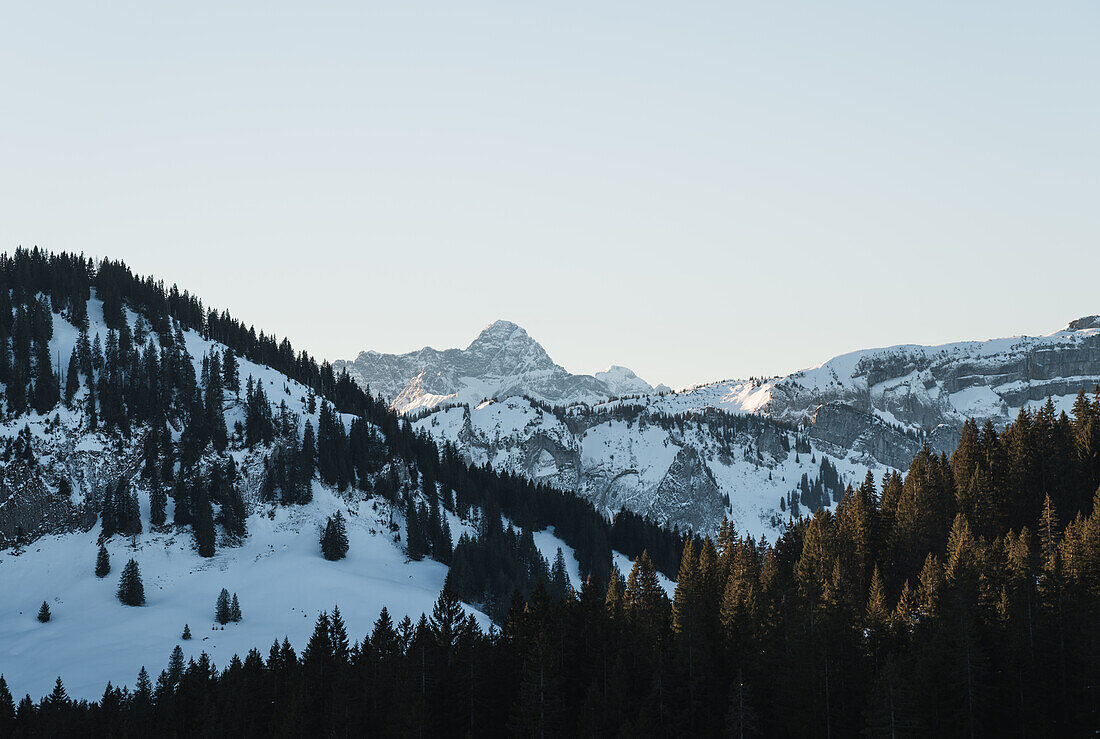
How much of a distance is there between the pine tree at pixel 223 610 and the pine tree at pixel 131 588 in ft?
37.5

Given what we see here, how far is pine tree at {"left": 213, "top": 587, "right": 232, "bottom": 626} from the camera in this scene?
485ft

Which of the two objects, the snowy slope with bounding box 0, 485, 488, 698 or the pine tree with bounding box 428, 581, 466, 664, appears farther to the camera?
the snowy slope with bounding box 0, 485, 488, 698

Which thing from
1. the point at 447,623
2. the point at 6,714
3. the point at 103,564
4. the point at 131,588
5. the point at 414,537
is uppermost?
the point at 447,623

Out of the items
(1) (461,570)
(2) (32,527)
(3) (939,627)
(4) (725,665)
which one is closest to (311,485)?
(1) (461,570)

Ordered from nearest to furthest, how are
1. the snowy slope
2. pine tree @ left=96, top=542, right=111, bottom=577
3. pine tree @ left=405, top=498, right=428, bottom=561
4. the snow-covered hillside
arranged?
the snowy slope, the snow-covered hillside, pine tree @ left=96, top=542, right=111, bottom=577, pine tree @ left=405, top=498, right=428, bottom=561

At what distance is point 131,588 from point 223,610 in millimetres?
14506

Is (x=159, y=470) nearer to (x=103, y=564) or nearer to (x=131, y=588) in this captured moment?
(x=103, y=564)

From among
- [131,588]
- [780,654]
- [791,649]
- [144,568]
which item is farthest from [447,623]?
[144,568]

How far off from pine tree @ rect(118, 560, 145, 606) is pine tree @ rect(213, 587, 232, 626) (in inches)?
450

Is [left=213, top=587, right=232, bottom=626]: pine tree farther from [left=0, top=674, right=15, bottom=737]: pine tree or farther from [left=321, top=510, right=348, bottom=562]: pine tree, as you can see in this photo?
[left=0, top=674, right=15, bottom=737]: pine tree

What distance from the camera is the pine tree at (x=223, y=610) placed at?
14775 centimetres

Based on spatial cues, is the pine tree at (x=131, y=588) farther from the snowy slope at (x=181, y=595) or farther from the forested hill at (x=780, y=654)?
the forested hill at (x=780, y=654)

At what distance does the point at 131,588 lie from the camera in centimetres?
15050

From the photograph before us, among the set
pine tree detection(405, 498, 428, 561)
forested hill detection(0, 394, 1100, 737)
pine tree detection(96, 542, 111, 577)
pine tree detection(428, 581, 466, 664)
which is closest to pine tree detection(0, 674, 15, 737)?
forested hill detection(0, 394, 1100, 737)
